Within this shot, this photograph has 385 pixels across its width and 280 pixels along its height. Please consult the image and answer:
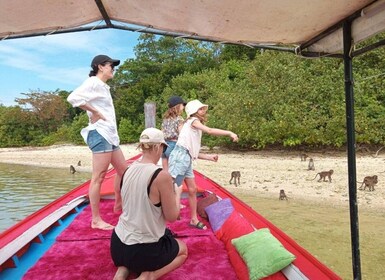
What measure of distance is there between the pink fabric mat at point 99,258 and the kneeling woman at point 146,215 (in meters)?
0.21

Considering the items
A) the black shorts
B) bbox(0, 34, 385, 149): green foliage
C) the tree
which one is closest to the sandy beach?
bbox(0, 34, 385, 149): green foliage

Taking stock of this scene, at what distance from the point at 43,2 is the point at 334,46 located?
2201 mm

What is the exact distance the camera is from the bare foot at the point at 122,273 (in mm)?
2404

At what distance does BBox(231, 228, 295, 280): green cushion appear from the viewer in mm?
2354

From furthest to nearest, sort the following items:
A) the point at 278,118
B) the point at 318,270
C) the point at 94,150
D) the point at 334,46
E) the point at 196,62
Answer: the point at 196,62 → the point at 278,118 → the point at 94,150 → the point at 334,46 → the point at 318,270

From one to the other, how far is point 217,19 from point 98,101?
1359 millimetres

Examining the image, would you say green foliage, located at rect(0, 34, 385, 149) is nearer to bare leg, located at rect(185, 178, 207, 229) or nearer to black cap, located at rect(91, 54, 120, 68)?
bare leg, located at rect(185, 178, 207, 229)

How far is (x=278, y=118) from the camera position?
14992 millimetres

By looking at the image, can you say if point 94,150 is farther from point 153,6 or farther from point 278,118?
point 278,118

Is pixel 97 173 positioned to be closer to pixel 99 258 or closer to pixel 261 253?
pixel 99 258

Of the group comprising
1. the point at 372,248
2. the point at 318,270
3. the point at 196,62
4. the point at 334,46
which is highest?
the point at 196,62

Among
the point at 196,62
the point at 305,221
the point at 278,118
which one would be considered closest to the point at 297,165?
the point at 278,118

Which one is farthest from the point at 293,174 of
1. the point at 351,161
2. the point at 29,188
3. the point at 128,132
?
the point at 128,132

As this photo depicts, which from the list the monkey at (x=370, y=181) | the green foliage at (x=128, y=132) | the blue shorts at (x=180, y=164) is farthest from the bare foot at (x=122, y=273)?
the green foliage at (x=128, y=132)
